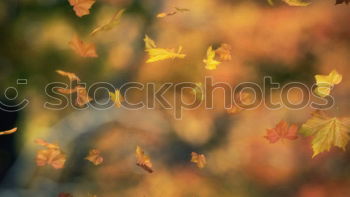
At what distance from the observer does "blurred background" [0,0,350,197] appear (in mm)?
1438

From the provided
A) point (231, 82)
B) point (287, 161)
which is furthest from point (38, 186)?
point (287, 161)

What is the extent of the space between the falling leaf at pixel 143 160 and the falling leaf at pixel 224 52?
0.43 meters

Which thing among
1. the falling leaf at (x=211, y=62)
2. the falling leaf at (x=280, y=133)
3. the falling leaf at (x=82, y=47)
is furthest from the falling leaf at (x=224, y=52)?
the falling leaf at (x=82, y=47)

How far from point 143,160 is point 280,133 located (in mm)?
485

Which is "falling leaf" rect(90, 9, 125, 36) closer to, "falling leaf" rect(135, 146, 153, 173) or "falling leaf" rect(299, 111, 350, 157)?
"falling leaf" rect(135, 146, 153, 173)

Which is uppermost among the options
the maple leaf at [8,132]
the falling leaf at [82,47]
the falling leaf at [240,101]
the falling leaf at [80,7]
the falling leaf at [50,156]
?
the falling leaf at [80,7]

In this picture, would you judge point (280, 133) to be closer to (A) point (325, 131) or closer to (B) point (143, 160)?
(A) point (325, 131)

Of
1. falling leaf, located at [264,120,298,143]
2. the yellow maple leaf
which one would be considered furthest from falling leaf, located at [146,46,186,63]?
falling leaf, located at [264,120,298,143]

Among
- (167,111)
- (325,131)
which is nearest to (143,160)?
(167,111)

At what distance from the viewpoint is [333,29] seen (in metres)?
1.42

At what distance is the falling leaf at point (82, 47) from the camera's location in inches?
57.3

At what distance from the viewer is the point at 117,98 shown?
1.46 meters

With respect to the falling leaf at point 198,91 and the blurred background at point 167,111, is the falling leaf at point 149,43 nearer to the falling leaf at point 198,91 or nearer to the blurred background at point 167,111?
the blurred background at point 167,111

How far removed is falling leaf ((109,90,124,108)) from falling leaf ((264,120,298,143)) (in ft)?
1.71
